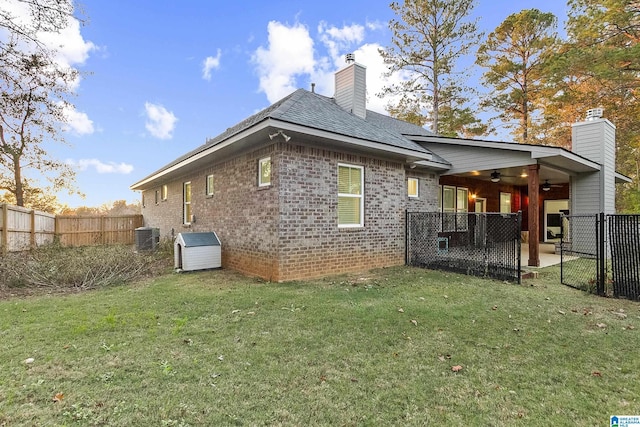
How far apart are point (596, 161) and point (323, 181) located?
10097 millimetres

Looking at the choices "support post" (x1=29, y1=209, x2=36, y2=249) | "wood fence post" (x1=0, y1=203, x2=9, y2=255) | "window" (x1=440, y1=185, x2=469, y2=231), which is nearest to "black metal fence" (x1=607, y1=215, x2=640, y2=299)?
"window" (x1=440, y1=185, x2=469, y2=231)

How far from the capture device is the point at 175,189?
497 inches

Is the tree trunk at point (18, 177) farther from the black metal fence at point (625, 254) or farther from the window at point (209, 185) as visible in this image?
the black metal fence at point (625, 254)

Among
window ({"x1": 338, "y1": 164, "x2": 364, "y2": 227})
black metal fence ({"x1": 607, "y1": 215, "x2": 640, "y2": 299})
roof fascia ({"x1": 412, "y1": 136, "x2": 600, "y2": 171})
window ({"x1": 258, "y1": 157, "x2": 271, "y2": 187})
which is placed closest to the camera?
black metal fence ({"x1": 607, "y1": 215, "x2": 640, "y2": 299})

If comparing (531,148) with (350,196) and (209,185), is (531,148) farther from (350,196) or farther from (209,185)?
(209,185)

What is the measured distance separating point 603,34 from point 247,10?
15236mm

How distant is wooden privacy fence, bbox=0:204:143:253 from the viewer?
392 inches

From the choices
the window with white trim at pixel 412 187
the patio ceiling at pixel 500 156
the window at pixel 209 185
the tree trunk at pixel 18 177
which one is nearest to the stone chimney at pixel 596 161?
the patio ceiling at pixel 500 156

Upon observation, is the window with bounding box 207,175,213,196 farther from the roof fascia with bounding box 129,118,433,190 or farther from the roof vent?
the roof vent

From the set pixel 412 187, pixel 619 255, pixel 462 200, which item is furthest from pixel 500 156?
pixel 619 255

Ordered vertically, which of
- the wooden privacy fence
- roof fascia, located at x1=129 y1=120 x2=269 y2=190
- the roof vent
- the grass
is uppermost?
the roof vent

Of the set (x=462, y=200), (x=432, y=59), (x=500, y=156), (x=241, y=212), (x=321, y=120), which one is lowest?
(x=241, y=212)

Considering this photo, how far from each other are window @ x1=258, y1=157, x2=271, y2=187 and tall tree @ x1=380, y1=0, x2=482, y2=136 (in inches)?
609

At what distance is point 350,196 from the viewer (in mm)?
7688
